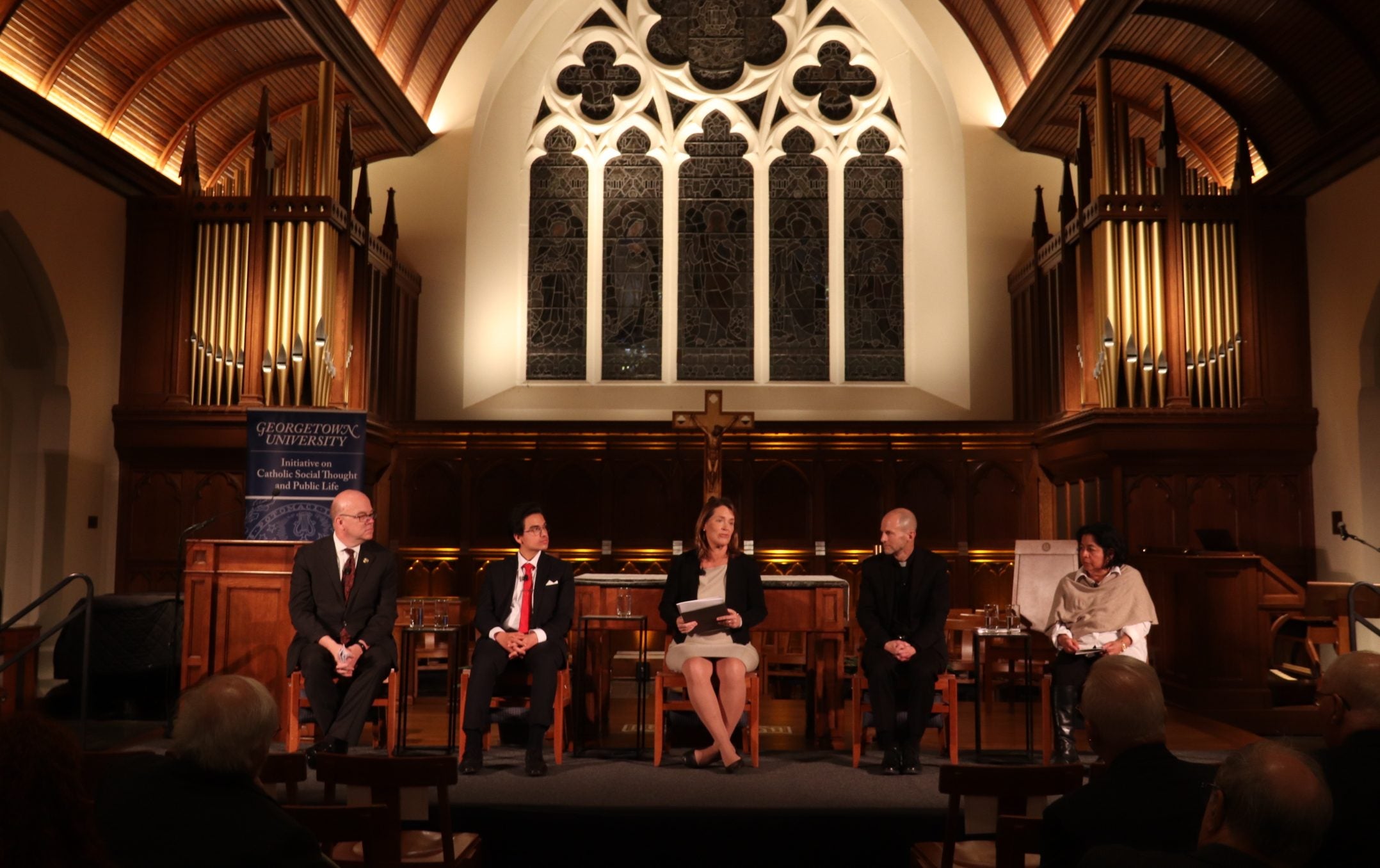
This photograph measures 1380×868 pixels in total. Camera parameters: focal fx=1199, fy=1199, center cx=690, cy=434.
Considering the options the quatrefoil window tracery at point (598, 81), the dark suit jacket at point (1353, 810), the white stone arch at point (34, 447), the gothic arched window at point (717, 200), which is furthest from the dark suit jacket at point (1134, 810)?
the quatrefoil window tracery at point (598, 81)

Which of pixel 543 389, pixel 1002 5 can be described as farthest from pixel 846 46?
pixel 543 389

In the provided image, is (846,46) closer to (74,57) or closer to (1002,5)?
(1002,5)

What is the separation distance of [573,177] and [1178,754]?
8.62 m

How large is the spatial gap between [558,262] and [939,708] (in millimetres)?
7676

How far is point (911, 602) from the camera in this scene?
20.2ft

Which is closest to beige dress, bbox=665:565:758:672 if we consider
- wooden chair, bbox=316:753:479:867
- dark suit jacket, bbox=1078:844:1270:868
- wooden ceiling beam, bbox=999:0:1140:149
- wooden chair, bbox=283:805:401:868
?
wooden chair, bbox=316:753:479:867

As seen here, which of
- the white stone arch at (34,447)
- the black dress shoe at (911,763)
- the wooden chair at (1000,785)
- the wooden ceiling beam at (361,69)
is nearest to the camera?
the wooden chair at (1000,785)

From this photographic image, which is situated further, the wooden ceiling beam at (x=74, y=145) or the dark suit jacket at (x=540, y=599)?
the wooden ceiling beam at (x=74, y=145)

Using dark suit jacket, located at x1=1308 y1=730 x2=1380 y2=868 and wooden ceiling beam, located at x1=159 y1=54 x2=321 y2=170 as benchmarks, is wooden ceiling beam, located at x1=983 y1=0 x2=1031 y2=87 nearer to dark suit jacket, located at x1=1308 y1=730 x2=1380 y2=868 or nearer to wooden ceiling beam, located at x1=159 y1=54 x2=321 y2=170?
wooden ceiling beam, located at x1=159 y1=54 x2=321 y2=170

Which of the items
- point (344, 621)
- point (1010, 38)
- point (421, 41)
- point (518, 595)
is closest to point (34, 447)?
point (344, 621)

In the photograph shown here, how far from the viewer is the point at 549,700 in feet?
19.4

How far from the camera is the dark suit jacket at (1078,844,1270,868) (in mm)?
1949

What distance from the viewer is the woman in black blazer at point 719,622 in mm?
5867

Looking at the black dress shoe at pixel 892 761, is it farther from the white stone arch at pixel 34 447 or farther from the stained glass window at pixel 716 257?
the stained glass window at pixel 716 257
